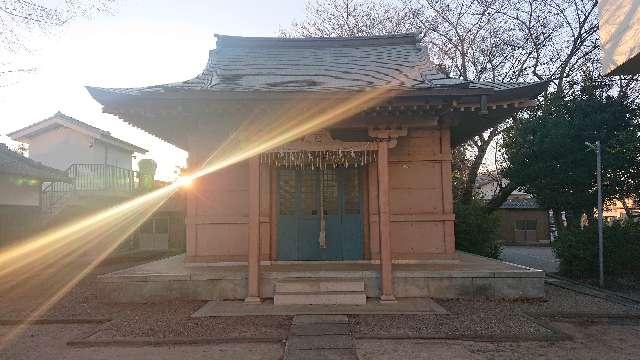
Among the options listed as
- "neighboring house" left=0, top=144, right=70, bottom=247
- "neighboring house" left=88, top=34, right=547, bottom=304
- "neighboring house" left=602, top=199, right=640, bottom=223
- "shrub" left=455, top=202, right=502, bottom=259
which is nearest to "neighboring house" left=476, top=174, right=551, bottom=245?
"neighboring house" left=602, top=199, right=640, bottom=223

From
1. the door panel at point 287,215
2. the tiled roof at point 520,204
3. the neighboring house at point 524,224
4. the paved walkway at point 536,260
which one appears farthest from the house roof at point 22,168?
the tiled roof at point 520,204

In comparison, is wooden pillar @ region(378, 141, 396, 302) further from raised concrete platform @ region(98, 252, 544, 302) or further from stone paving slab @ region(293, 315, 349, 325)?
stone paving slab @ region(293, 315, 349, 325)

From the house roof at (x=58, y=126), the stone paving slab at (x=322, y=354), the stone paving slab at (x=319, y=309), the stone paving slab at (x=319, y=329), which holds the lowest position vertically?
the stone paving slab at (x=322, y=354)

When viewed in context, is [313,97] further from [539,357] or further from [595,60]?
[595,60]

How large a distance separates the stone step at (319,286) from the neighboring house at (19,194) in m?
12.3

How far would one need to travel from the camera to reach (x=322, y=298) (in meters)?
7.87

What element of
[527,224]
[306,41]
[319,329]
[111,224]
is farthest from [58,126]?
[527,224]

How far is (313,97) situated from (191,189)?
11.9 ft

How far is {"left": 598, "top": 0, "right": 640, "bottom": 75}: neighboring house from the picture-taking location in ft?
12.9

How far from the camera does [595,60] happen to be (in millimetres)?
17156

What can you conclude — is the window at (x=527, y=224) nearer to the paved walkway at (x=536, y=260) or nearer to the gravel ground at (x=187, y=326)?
the paved walkway at (x=536, y=260)

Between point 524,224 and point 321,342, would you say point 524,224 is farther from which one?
point 321,342

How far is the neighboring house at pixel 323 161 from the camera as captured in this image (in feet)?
26.4

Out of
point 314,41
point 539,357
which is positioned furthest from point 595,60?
point 539,357
